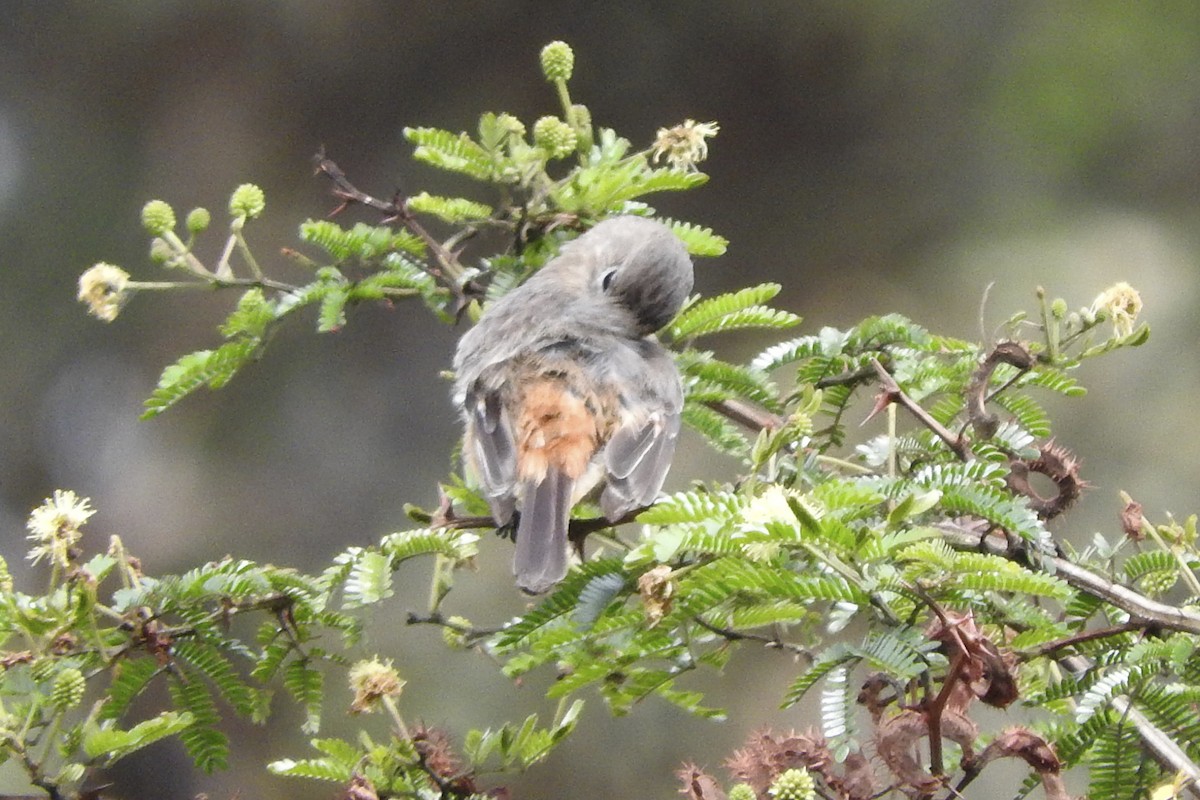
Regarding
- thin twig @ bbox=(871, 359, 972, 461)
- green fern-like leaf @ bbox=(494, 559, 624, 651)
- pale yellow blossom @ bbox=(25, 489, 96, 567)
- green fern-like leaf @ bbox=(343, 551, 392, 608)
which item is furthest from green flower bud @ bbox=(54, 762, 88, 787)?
thin twig @ bbox=(871, 359, 972, 461)

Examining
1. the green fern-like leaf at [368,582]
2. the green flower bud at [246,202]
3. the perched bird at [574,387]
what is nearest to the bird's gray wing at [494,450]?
the perched bird at [574,387]

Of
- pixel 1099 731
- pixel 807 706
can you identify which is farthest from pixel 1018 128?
pixel 1099 731

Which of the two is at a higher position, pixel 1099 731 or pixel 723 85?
pixel 723 85

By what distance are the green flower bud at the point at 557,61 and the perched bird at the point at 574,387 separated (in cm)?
25

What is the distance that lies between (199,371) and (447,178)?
1623mm

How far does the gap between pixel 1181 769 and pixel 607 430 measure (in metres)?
0.92

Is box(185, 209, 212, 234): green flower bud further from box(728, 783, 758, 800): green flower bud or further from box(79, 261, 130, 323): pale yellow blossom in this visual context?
box(728, 783, 758, 800): green flower bud

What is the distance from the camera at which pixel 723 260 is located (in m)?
3.56

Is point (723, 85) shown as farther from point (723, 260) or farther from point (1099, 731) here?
point (1099, 731)

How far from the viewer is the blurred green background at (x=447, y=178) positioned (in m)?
3.54

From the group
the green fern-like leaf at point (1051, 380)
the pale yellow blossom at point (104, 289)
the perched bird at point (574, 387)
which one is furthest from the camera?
the pale yellow blossom at point (104, 289)

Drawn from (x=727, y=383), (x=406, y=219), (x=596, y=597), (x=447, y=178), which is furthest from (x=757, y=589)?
(x=447, y=178)

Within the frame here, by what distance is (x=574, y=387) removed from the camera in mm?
1914

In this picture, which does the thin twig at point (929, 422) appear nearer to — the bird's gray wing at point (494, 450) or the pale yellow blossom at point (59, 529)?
the bird's gray wing at point (494, 450)
